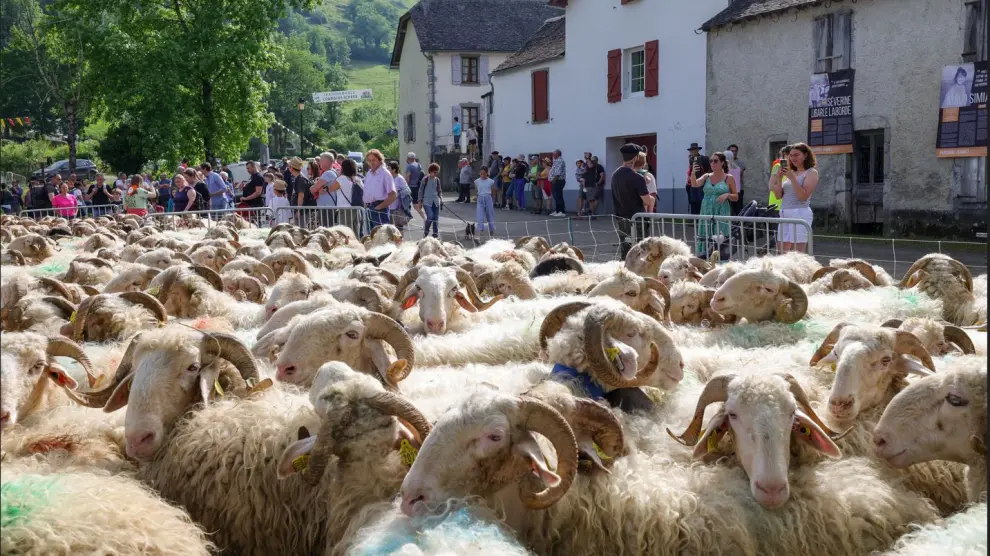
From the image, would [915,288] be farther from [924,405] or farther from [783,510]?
[783,510]

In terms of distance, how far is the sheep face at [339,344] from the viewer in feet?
15.9

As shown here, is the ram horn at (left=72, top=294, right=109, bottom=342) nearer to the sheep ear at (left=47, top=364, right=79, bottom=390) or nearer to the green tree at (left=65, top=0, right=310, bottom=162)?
the sheep ear at (left=47, top=364, right=79, bottom=390)

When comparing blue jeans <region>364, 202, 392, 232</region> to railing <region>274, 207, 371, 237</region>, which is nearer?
blue jeans <region>364, 202, 392, 232</region>

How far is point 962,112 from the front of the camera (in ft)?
55.7

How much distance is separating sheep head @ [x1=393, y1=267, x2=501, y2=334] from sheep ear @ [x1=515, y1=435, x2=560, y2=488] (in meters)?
3.14

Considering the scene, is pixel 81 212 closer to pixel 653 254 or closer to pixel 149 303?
pixel 149 303

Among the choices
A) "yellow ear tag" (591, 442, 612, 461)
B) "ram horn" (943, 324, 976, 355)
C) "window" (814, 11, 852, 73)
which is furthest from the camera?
"window" (814, 11, 852, 73)

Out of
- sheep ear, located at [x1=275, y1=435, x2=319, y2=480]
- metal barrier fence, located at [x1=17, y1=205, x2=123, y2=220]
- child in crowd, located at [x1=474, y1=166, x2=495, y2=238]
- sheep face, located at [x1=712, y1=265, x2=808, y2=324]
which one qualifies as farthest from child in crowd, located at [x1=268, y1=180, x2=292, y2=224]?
sheep ear, located at [x1=275, y1=435, x2=319, y2=480]

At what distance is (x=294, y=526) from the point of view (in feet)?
13.0

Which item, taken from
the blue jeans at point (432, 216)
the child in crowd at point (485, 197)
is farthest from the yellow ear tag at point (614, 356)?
the child in crowd at point (485, 197)

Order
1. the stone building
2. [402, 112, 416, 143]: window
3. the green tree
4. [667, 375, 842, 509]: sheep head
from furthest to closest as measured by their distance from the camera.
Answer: [402, 112, 416, 143]: window < the green tree < the stone building < [667, 375, 842, 509]: sheep head

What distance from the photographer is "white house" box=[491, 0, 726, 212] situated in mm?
24406

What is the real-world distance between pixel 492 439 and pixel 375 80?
14680 cm

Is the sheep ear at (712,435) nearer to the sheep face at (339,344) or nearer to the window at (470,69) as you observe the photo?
the sheep face at (339,344)
